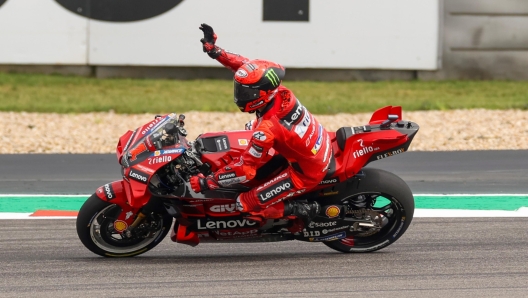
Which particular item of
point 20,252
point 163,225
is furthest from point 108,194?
point 20,252

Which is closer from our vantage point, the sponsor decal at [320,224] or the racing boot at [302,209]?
the racing boot at [302,209]

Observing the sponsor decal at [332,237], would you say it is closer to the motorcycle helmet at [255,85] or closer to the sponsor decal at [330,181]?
the sponsor decal at [330,181]

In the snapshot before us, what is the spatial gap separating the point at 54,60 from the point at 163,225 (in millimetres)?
9874

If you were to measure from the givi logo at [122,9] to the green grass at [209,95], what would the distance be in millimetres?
1184

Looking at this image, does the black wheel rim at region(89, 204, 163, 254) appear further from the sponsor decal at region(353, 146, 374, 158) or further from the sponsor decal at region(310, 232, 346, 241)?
the sponsor decal at region(353, 146, 374, 158)

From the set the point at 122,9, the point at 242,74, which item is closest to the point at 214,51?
the point at 242,74

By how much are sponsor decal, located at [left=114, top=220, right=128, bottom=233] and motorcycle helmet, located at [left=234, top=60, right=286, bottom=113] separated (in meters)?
1.29

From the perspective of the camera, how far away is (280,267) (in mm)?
6398

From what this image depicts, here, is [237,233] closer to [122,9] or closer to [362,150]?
[362,150]

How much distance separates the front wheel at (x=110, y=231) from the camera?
254 inches

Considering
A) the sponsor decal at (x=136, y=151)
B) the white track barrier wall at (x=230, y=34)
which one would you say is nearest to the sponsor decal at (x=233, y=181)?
the sponsor decal at (x=136, y=151)

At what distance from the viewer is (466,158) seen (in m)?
11.0

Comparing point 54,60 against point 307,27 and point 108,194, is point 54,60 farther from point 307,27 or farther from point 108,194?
point 108,194

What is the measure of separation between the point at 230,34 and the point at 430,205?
7749 millimetres
